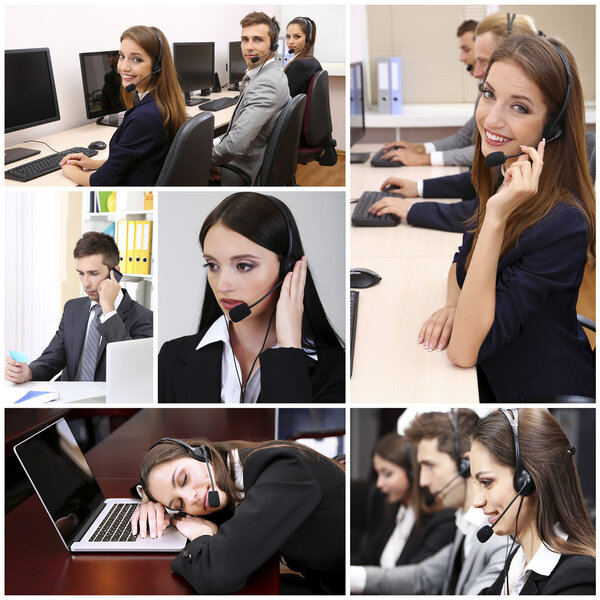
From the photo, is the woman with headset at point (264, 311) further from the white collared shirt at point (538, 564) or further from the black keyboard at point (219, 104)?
the white collared shirt at point (538, 564)

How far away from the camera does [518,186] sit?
1.23 metres

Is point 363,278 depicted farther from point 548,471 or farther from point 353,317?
point 548,471

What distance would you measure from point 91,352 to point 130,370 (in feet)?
0.30

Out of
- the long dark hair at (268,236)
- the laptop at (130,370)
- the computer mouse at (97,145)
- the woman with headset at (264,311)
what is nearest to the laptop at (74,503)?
the laptop at (130,370)

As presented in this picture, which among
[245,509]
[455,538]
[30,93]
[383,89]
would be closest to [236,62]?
[30,93]

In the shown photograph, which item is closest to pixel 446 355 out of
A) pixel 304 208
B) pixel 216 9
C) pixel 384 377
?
pixel 384 377

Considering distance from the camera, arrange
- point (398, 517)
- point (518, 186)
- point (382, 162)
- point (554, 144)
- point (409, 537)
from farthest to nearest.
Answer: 1. point (382, 162)
2. point (398, 517)
3. point (409, 537)
4. point (554, 144)
5. point (518, 186)

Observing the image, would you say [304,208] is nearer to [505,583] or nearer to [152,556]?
[152,556]

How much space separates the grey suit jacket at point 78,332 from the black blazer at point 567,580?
3.29 ft

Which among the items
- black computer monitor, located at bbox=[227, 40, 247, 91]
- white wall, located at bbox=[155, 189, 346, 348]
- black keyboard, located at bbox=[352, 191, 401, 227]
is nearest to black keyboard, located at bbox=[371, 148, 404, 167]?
black keyboard, located at bbox=[352, 191, 401, 227]

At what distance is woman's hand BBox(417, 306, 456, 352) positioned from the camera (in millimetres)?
1396

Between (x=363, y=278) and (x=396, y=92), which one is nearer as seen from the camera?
(x=363, y=278)

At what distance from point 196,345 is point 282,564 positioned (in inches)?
28.6

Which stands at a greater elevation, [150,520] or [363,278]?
[363,278]
